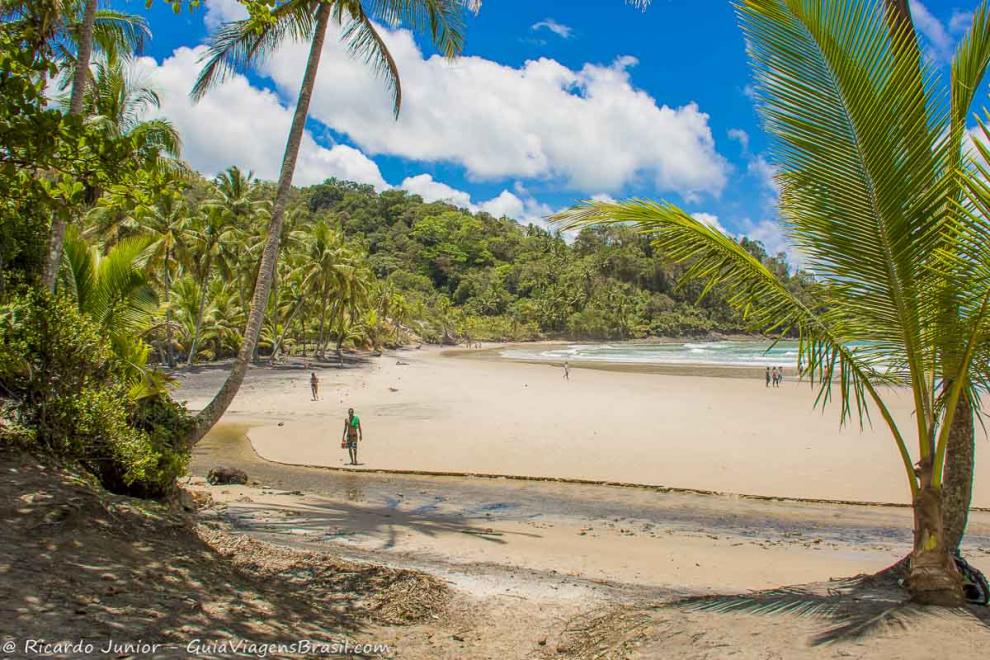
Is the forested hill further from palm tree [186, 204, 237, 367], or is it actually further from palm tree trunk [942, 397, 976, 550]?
palm tree trunk [942, 397, 976, 550]

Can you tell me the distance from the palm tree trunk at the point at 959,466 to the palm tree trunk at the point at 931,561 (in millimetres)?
638

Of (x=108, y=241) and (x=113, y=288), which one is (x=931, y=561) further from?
(x=108, y=241)

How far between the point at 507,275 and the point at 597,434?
99653 millimetres

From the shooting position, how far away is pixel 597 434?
16531 millimetres

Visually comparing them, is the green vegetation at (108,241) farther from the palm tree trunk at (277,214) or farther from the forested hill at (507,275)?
the forested hill at (507,275)

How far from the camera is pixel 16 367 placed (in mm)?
4664

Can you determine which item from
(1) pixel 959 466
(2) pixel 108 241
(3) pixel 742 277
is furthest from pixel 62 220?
(2) pixel 108 241

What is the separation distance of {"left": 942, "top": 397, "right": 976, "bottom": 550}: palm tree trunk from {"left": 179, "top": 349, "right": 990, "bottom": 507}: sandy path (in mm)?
6699

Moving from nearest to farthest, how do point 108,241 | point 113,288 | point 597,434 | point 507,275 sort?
point 113,288 < point 597,434 < point 108,241 < point 507,275

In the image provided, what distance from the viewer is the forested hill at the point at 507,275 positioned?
323 feet

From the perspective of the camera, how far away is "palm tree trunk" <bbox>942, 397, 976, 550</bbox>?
454 centimetres

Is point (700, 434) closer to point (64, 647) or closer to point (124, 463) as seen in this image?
point (124, 463)

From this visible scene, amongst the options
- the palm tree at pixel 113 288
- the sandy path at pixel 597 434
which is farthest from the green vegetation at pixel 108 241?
the sandy path at pixel 597 434

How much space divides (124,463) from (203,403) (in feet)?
53.2
